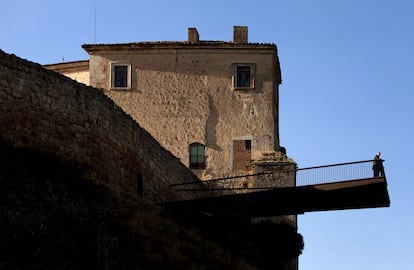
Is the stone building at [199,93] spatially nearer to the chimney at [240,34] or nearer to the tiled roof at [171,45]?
the tiled roof at [171,45]

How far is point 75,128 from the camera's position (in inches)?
773

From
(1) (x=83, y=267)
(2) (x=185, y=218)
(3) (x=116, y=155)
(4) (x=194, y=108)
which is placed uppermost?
(4) (x=194, y=108)

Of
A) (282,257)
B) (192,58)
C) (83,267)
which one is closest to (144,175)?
(282,257)

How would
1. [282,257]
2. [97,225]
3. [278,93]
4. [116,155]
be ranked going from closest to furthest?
[97,225] → [116,155] → [282,257] → [278,93]

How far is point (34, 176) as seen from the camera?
679 inches

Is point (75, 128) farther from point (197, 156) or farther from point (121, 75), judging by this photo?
point (121, 75)

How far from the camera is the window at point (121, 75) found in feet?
109

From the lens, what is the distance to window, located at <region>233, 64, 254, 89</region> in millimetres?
33094

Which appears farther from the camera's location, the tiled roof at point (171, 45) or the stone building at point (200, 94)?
the tiled roof at point (171, 45)

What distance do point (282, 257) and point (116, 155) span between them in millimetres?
7320

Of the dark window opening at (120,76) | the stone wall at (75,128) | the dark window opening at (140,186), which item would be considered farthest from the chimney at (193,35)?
the dark window opening at (140,186)

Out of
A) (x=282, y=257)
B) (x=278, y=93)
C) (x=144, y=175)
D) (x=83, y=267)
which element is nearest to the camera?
(x=83, y=267)

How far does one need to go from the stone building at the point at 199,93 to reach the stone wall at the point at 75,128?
8.32 metres

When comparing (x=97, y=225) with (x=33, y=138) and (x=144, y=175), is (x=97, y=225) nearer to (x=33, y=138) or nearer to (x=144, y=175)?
(x=33, y=138)
